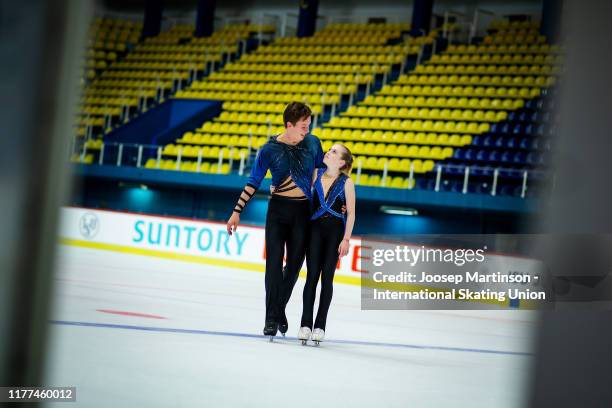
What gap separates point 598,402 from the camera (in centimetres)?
176

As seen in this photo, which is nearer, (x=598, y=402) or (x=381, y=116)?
(x=598, y=402)

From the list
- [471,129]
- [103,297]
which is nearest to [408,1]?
[471,129]

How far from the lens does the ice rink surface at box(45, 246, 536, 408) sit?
4.34 m

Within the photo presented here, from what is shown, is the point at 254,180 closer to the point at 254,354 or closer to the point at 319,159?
the point at 319,159

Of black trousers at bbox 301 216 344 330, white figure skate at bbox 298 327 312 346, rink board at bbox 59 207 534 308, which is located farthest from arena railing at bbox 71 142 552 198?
white figure skate at bbox 298 327 312 346

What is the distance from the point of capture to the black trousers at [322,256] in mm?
6703

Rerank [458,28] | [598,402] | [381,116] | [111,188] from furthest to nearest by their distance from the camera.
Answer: [458,28] → [111,188] → [381,116] → [598,402]

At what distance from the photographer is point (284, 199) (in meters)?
6.64

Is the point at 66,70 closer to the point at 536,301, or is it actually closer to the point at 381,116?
the point at 536,301

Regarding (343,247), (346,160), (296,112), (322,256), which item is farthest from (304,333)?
(296,112)

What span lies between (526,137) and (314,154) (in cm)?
1404

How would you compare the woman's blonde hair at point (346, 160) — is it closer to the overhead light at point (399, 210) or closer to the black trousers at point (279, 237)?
the black trousers at point (279, 237)

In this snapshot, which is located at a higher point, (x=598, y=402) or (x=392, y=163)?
(x=392, y=163)

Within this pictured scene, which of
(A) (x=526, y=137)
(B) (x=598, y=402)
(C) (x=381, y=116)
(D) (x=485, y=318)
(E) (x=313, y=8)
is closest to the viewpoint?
(B) (x=598, y=402)
